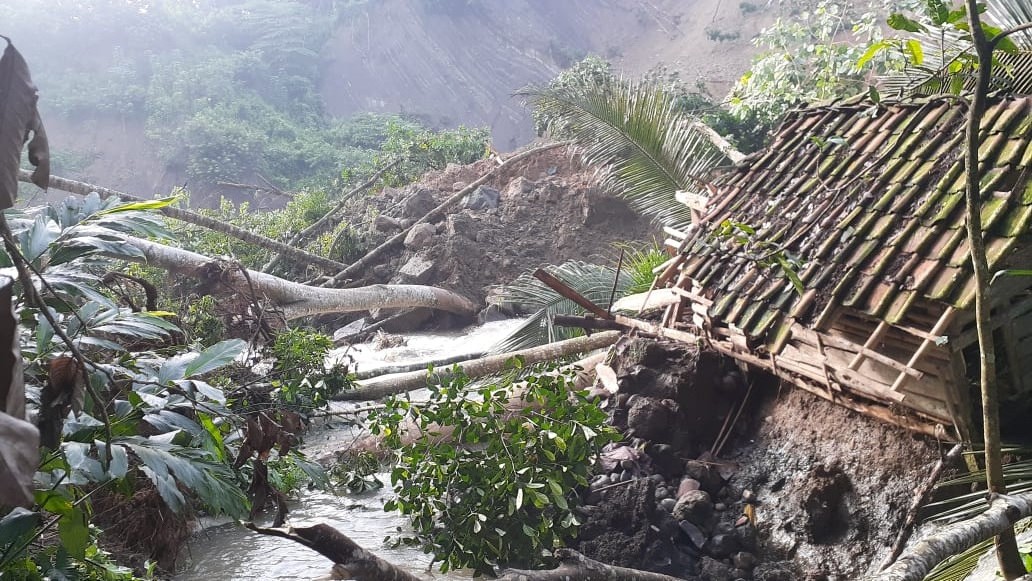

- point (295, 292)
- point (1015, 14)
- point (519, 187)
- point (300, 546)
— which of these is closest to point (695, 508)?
point (300, 546)

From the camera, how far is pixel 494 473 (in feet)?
13.6

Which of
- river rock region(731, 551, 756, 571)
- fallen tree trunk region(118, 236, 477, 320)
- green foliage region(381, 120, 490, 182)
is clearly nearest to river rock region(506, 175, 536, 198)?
green foliage region(381, 120, 490, 182)

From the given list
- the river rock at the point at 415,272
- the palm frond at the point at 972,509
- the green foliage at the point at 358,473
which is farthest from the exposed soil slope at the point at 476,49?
the palm frond at the point at 972,509

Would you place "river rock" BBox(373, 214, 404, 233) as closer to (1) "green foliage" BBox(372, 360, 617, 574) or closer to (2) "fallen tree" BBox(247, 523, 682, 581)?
(1) "green foliage" BBox(372, 360, 617, 574)

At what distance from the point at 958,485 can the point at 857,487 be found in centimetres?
61

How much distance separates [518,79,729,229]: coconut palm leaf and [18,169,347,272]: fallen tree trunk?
394cm

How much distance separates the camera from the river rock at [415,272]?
36.3ft

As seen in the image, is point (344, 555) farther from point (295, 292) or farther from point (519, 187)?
point (519, 187)

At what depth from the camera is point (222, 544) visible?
487cm

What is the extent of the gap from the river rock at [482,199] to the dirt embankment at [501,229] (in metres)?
0.02

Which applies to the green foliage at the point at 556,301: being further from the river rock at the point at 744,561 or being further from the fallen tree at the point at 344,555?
the fallen tree at the point at 344,555

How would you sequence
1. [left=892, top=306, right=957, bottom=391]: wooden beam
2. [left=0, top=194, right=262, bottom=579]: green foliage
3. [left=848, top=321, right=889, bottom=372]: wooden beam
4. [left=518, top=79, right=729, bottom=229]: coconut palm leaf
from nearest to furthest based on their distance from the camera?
[left=0, top=194, right=262, bottom=579]: green foliage < [left=892, top=306, right=957, bottom=391]: wooden beam < [left=848, top=321, right=889, bottom=372]: wooden beam < [left=518, top=79, right=729, bottom=229]: coconut palm leaf

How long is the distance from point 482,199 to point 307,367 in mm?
7363

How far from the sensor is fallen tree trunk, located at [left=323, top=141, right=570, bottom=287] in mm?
11203
